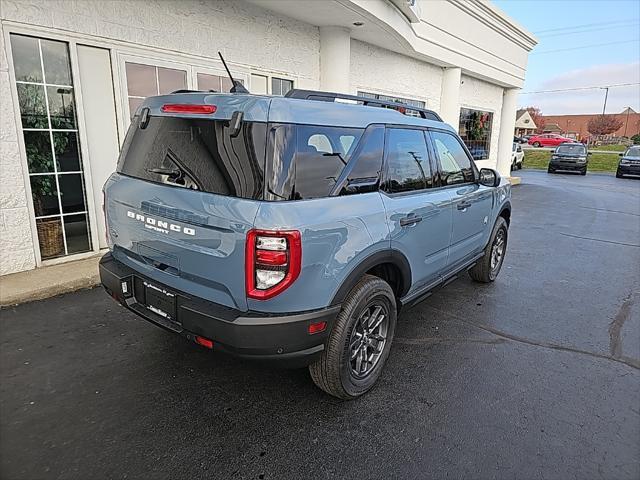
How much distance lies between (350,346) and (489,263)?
10.4ft

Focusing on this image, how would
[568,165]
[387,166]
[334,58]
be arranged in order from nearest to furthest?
→ [387,166], [334,58], [568,165]

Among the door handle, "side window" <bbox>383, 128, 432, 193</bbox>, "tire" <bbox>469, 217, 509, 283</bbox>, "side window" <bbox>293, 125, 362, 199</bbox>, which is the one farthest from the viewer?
"tire" <bbox>469, 217, 509, 283</bbox>

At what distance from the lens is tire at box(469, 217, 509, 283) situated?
5.23 meters

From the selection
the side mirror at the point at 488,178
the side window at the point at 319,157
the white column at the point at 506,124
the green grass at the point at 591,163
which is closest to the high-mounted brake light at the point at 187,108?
the side window at the point at 319,157

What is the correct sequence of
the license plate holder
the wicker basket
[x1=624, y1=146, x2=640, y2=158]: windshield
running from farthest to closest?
[x1=624, y1=146, x2=640, y2=158]: windshield, the wicker basket, the license plate holder

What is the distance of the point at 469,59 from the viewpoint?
13.6 meters

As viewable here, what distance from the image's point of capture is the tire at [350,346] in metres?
2.74

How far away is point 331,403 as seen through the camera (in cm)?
299

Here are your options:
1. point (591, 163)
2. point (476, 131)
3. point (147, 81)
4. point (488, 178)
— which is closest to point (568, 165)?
point (591, 163)

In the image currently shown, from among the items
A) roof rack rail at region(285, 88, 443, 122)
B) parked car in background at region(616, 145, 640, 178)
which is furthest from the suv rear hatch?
parked car in background at region(616, 145, 640, 178)

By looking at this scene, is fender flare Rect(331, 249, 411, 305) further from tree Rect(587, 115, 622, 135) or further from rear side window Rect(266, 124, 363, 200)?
tree Rect(587, 115, 622, 135)

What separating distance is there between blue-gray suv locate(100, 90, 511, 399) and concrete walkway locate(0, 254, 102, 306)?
2007 mm

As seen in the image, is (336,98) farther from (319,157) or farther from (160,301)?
(160,301)

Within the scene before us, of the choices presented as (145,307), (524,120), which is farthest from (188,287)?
(524,120)
